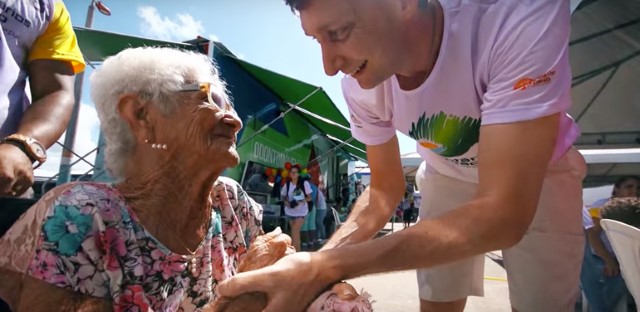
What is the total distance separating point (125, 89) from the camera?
142 cm

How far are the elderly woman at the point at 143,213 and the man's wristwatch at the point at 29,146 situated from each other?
206 mm

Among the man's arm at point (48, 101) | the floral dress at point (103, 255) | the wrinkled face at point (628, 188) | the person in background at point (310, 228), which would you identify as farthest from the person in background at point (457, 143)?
the person in background at point (310, 228)

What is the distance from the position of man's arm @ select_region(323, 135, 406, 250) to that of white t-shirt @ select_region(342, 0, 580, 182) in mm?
68

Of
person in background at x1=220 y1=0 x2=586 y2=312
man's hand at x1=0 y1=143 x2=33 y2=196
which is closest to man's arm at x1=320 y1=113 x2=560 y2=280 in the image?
person in background at x1=220 y1=0 x2=586 y2=312

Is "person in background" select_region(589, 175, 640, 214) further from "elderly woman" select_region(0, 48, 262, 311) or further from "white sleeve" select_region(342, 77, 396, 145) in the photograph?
"elderly woman" select_region(0, 48, 262, 311)

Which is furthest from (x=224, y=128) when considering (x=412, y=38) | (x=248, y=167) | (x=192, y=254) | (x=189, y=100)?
(x=248, y=167)

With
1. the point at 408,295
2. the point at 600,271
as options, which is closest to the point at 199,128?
the point at 600,271

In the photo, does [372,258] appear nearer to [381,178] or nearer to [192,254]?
[192,254]

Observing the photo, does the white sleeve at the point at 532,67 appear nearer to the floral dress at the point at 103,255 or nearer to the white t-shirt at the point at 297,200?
the floral dress at the point at 103,255

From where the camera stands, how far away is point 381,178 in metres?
2.01

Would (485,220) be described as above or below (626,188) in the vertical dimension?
above

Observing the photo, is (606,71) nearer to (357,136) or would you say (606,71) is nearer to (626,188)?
(626,188)

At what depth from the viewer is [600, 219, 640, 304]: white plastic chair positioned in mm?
2039

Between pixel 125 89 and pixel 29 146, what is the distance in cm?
35
